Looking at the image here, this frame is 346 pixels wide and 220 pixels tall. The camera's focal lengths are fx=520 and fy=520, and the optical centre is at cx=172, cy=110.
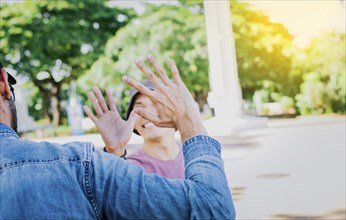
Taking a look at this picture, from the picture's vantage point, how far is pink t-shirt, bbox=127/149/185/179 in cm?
189

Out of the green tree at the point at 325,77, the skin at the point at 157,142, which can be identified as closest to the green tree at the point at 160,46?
the green tree at the point at 325,77

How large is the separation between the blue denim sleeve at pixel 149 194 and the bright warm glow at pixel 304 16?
8527 mm

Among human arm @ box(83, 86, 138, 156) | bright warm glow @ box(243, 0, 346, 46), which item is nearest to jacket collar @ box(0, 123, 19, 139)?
human arm @ box(83, 86, 138, 156)

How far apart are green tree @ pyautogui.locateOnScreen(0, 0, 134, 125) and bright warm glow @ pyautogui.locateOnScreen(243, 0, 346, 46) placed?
5618 mm

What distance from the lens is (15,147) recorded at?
0.77 metres

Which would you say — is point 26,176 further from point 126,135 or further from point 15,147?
point 126,135

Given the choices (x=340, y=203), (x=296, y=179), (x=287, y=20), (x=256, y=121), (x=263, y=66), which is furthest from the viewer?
(x=263, y=66)

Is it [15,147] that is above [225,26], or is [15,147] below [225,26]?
below

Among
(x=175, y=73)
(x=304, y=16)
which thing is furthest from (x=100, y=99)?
(x=304, y=16)

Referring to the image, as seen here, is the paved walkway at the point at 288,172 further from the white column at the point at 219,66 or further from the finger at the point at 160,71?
the finger at the point at 160,71

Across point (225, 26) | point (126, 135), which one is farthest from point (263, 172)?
point (126, 135)

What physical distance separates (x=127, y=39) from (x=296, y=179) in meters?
12.3

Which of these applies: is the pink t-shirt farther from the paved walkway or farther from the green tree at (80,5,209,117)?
the green tree at (80,5,209,117)

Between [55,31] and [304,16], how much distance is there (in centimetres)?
940
